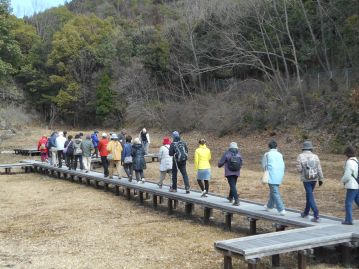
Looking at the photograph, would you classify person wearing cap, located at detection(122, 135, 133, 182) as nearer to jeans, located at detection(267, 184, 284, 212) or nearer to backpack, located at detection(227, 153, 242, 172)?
backpack, located at detection(227, 153, 242, 172)

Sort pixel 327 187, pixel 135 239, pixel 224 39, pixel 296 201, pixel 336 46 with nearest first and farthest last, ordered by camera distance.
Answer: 1. pixel 135 239
2. pixel 296 201
3. pixel 327 187
4. pixel 336 46
5. pixel 224 39

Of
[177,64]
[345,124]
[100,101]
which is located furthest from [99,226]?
[100,101]

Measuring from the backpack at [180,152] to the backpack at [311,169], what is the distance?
3.86 metres

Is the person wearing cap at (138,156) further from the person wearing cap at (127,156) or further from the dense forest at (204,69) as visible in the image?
the dense forest at (204,69)

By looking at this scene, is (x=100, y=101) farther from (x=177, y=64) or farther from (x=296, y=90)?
(x=296, y=90)

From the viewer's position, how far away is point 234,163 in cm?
1047

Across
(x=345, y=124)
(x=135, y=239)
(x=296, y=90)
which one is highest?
(x=296, y=90)

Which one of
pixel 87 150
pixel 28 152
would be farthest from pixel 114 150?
pixel 28 152

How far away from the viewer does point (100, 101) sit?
4888 centimetres

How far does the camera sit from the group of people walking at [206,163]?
29.1ft

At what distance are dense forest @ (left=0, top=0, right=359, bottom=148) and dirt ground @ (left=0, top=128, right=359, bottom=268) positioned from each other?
433 inches

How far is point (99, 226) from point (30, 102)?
156 feet

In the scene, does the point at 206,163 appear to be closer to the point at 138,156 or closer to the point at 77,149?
the point at 138,156

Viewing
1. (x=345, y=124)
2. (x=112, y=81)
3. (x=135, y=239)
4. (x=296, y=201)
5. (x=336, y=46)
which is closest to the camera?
(x=135, y=239)
